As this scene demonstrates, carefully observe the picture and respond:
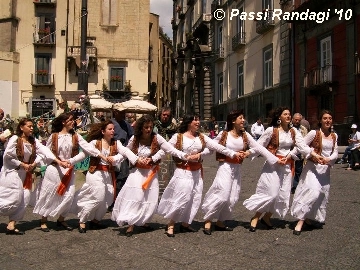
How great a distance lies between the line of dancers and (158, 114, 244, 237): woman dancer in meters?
0.01

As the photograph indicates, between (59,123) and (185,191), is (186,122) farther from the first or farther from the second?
(59,123)

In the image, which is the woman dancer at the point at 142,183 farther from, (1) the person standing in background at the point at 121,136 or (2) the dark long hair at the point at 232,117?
(1) the person standing in background at the point at 121,136

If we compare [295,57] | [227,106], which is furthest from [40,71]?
[295,57]

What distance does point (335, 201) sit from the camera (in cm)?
900

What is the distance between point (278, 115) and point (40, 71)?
97.4 ft

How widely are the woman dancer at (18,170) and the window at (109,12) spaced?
28.2 metres

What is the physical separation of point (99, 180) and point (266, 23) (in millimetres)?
21809

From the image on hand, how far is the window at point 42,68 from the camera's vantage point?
34031 millimetres

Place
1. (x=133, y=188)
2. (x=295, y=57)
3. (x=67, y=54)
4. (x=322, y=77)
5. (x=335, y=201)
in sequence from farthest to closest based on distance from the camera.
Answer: (x=67, y=54), (x=295, y=57), (x=322, y=77), (x=335, y=201), (x=133, y=188)

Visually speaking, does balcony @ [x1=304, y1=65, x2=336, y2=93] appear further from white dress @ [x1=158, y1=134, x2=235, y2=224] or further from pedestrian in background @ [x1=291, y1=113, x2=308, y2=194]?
white dress @ [x1=158, y1=134, x2=235, y2=224]

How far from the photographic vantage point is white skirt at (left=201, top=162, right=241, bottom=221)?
21.6ft

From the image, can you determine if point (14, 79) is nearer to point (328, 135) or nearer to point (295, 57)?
point (295, 57)

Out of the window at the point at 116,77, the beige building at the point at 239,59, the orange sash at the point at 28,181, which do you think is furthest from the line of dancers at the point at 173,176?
the window at the point at 116,77

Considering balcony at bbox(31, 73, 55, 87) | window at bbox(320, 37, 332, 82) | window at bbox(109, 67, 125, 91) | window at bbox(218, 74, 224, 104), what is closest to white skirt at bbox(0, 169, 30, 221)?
window at bbox(320, 37, 332, 82)
